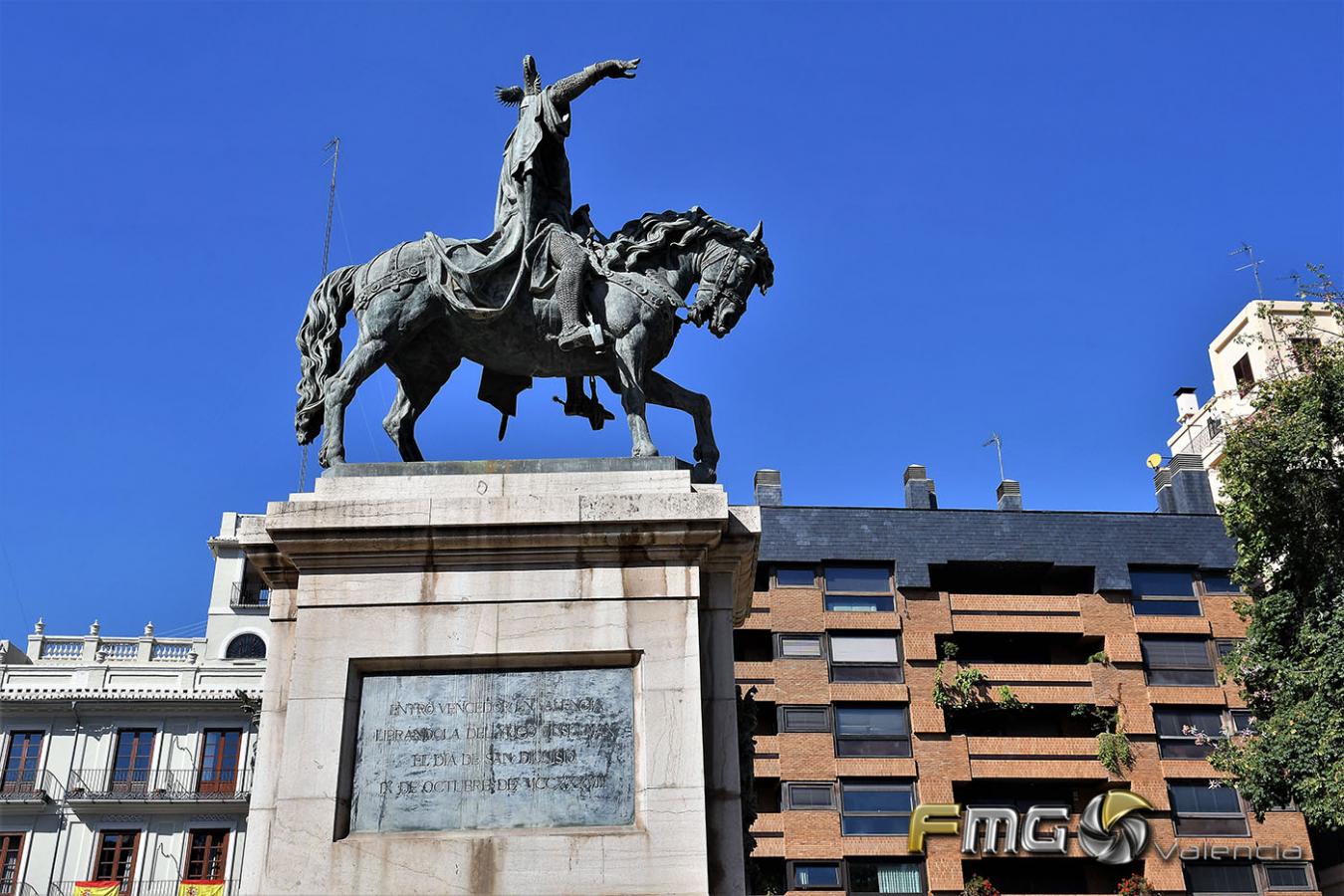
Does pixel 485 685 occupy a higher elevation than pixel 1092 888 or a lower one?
lower

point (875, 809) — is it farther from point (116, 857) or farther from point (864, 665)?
point (116, 857)

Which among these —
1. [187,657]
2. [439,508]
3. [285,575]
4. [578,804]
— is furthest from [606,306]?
[187,657]

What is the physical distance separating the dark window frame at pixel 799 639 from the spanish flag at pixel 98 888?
91.5ft

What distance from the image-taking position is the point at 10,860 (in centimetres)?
4831

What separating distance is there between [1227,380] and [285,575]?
76.1 metres

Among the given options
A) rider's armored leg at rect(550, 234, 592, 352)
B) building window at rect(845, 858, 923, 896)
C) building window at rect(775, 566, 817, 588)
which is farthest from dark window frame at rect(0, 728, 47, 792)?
rider's armored leg at rect(550, 234, 592, 352)

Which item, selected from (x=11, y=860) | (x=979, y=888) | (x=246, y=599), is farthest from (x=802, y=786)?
(x=11, y=860)

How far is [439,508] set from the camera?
10328 mm

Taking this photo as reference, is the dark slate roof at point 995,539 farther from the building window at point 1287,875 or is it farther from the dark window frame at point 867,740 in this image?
the building window at point 1287,875

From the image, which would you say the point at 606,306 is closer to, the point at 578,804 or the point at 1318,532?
the point at 578,804

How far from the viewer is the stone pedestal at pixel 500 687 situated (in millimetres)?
9422

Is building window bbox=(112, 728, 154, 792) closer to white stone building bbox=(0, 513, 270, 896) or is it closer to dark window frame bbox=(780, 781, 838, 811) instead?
white stone building bbox=(0, 513, 270, 896)

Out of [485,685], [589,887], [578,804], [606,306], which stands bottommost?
[589,887]

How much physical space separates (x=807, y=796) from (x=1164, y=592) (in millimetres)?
20874
